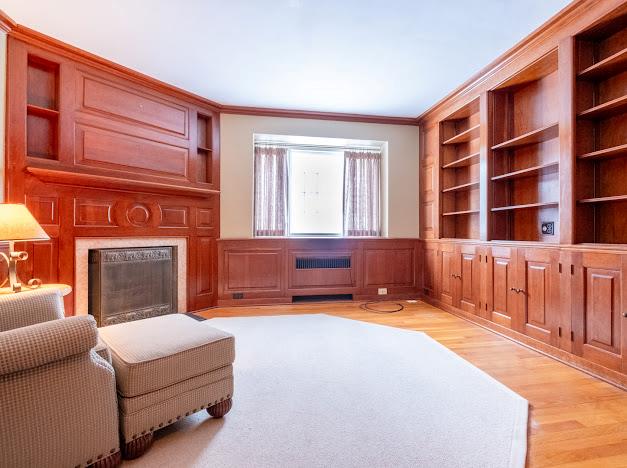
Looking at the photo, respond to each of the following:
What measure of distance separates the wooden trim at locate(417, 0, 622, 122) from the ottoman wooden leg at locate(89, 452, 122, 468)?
12.9 ft

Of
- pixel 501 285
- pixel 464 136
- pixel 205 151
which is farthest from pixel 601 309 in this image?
pixel 205 151

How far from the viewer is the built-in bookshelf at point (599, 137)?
247cm

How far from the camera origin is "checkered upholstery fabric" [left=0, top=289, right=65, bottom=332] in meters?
1.56

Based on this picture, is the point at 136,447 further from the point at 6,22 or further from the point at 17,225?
the point at 6,22

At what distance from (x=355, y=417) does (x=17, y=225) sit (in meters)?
2.58

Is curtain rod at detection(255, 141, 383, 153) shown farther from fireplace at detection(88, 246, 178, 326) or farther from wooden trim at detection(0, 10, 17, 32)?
wooden trim at detection(0, 10, 17, 32)

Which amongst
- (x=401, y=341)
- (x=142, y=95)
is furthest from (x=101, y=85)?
(x=401, y=341)

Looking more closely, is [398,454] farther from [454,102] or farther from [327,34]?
[454,102]

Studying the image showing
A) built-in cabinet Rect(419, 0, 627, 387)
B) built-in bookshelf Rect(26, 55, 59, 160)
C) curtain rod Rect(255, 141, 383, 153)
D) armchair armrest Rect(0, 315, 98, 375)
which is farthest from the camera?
curtain rod Rect(255, 141, 383, 153)

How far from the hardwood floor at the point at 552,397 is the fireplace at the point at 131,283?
252 cm

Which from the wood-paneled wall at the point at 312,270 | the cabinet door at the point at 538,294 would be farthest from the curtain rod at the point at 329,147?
the cabinet door at the point at 538,294

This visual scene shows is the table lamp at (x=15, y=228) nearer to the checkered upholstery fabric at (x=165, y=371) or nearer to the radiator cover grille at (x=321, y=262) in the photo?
the checkered upholstery fabric at (x=165, y=371)

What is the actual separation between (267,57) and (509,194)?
294 centimetres

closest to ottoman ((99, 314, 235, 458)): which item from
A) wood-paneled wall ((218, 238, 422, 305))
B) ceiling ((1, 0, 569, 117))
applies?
ceiling ((1, 0, 569, 117))
